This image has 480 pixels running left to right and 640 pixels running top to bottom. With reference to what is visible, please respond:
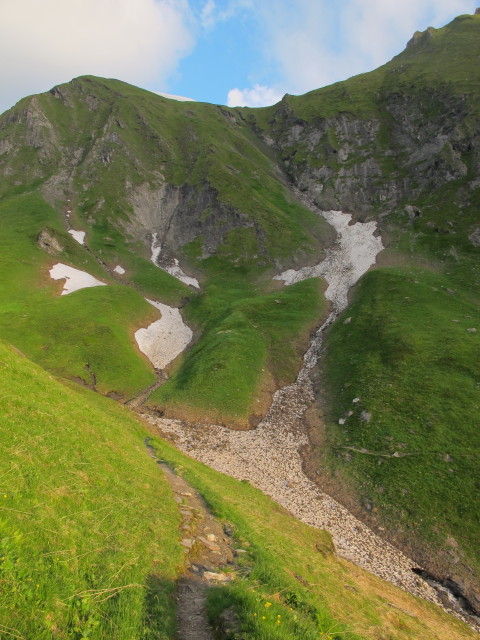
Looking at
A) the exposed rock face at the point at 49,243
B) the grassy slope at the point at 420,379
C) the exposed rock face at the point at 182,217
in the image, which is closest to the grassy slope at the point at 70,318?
the exposed rock face at the point at 49,243

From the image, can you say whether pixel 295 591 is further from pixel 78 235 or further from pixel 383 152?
pixel 383 152

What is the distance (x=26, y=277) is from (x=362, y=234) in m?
95.4

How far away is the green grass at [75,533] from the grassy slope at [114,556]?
39 mm

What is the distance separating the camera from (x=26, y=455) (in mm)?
14219

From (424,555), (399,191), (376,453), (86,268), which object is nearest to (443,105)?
(399,191)

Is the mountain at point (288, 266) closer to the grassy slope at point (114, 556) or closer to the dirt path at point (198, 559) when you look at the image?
the grassy slope at point (114, 556)

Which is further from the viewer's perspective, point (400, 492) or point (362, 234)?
point (362, 234)

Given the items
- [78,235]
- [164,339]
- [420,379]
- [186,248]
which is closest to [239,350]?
[164,339]

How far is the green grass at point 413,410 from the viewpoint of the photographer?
30969mm

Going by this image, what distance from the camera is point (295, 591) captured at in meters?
12.8

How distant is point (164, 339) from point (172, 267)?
4333 cm

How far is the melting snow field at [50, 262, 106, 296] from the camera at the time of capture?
85.8 m

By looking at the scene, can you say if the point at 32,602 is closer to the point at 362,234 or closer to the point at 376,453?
the point at 376,453

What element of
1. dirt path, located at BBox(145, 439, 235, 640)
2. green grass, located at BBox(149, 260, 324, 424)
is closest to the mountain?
green grass, located at BBox(149, 260, 324, 424)
